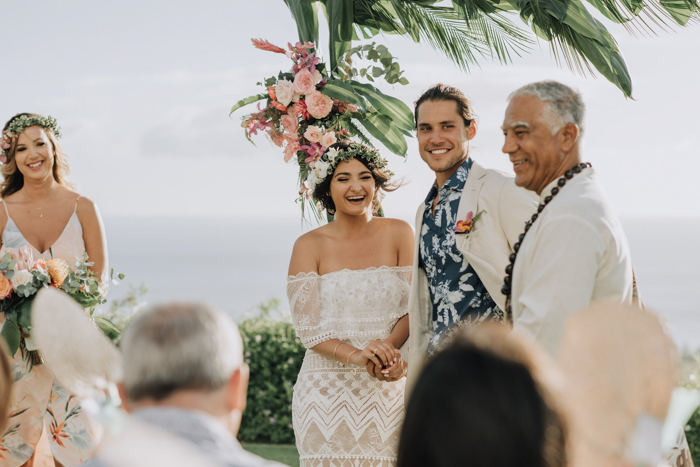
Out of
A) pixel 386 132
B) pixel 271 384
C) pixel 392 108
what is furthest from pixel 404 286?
pixel 271 384

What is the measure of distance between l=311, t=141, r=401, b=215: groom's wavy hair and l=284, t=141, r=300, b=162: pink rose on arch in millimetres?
304

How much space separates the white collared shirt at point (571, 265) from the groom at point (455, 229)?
36.9 inches

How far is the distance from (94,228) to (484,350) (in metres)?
4.25

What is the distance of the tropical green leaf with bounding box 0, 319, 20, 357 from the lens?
4508 millimetres

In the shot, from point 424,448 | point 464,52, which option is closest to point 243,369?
point 424,448

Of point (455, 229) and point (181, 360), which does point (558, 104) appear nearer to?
point (455, 229)

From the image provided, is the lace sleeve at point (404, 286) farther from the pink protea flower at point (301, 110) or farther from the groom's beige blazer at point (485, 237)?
the pink protea flower at point (301, 110)

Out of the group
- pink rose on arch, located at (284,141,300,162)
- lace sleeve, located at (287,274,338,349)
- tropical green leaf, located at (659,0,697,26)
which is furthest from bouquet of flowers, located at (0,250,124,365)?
tropical green leaf, located at (659,0,697,26)

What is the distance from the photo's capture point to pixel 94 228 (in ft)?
16.4

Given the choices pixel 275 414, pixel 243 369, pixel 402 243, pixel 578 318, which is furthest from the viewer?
pixel 275 414

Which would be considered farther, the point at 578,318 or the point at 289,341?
the point at 289,341

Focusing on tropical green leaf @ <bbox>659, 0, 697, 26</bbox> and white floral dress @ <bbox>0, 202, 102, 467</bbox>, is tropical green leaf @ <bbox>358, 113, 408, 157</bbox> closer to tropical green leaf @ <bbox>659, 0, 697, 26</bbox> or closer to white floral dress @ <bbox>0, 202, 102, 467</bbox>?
tropical green leaf @ <bbox>659, 0, 697, 26</bbox>

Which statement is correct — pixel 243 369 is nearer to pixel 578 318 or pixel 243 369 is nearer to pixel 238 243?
pixel 578 318

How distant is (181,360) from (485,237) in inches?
88.3
